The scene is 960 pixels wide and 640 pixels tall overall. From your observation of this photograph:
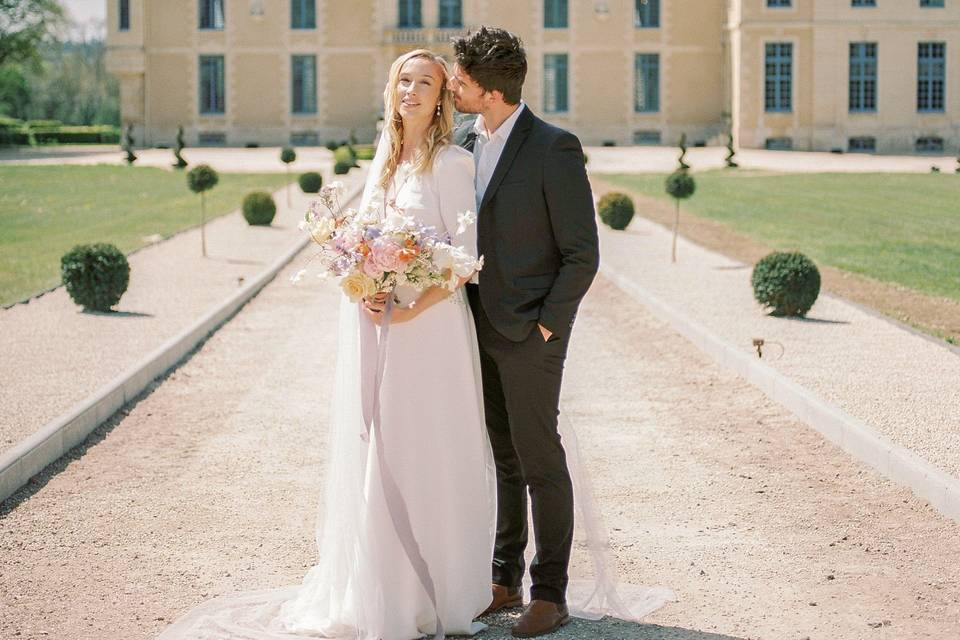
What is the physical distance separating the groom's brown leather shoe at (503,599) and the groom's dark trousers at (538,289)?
185 millimetres

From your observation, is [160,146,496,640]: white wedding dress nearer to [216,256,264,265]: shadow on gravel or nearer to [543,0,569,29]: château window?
[216,256,264,265]: shadow on gravel

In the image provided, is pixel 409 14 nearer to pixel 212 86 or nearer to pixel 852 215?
pixel 212 86

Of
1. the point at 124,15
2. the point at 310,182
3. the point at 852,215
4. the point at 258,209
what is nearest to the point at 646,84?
the point at 124,15

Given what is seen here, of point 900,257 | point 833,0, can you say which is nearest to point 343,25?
point 833,0

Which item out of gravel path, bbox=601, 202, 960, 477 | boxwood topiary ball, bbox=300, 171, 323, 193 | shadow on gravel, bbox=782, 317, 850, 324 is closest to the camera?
gravel path, bbox=601, 202, 960, 477

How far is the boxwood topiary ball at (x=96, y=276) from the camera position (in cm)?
1132

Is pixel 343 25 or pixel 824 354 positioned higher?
pixel 343 25

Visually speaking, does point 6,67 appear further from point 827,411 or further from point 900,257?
point 827,411

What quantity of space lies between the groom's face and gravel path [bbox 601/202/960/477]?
2.95 metres

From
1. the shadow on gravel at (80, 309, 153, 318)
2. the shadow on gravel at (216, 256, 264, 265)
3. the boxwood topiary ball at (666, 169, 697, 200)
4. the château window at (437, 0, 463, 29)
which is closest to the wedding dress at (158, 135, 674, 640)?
the shadow on gravel at (80, 309, 153, 318)

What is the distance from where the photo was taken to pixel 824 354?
9211mm

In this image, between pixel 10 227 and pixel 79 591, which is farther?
pixel 10 227

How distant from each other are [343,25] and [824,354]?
140ft

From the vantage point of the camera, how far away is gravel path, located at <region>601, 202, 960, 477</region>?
273 inches
